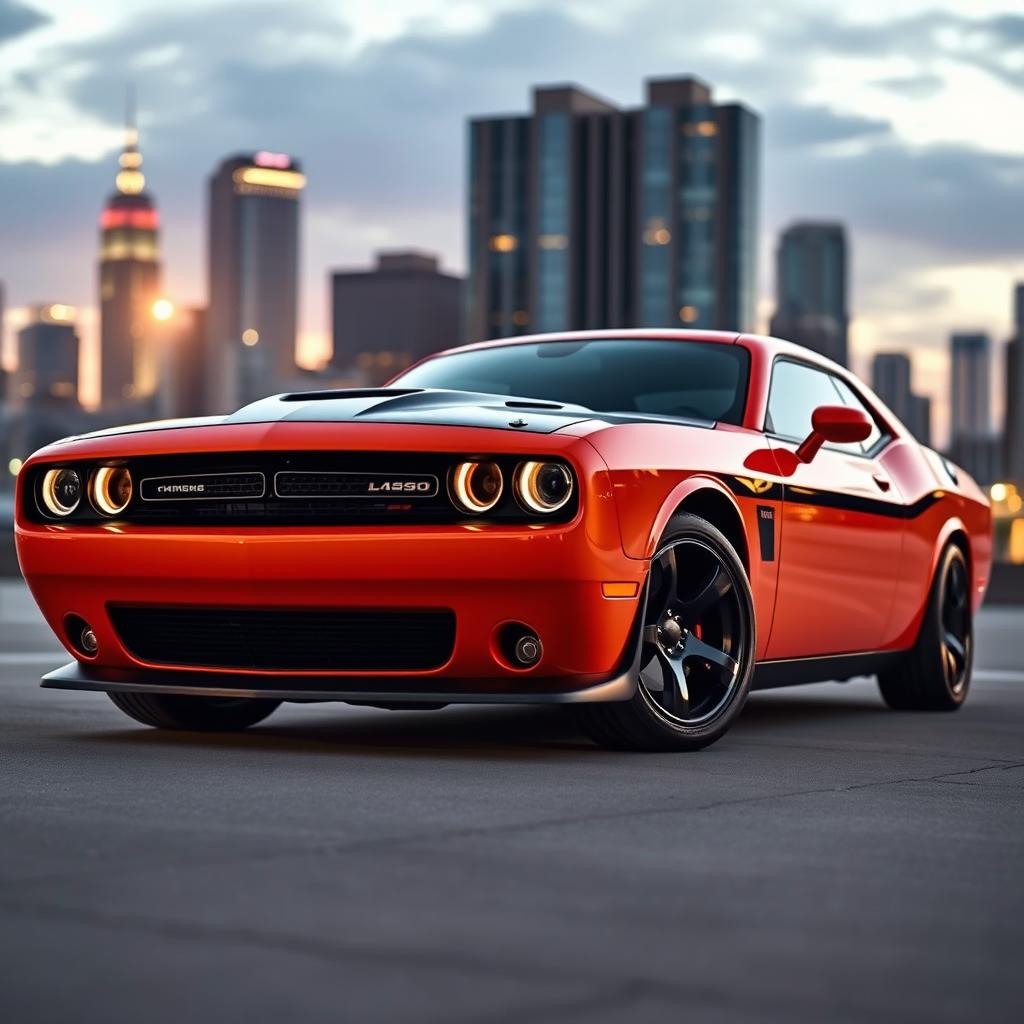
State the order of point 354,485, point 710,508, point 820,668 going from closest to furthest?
point 354,485
point 710,508
point 820,668

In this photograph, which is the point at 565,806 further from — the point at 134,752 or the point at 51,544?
the point at 51,544

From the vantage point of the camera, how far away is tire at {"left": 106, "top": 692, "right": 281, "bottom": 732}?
6.42 metres

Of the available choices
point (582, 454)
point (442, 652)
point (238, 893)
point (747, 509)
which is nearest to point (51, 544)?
point (442, 652)

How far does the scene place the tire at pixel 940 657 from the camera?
7941 mm

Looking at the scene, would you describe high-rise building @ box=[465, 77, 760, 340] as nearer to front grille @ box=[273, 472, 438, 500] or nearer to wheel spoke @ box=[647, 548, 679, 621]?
wheel spoke @ box=[647, 548, 679, 621]

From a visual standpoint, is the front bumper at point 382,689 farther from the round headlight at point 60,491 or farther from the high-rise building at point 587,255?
the high-rise building at point 587,255

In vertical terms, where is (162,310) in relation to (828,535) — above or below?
above

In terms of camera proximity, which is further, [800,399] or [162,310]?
[162,310]

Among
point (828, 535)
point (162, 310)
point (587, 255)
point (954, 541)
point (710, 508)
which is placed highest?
point (587, 255)

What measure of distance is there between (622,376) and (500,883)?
356 centimetres

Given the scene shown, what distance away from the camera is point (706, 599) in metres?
5.88

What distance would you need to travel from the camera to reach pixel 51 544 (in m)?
5.98

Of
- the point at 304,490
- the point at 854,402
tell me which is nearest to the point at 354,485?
the point at 304,490

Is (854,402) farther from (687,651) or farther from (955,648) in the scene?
(687,651)
